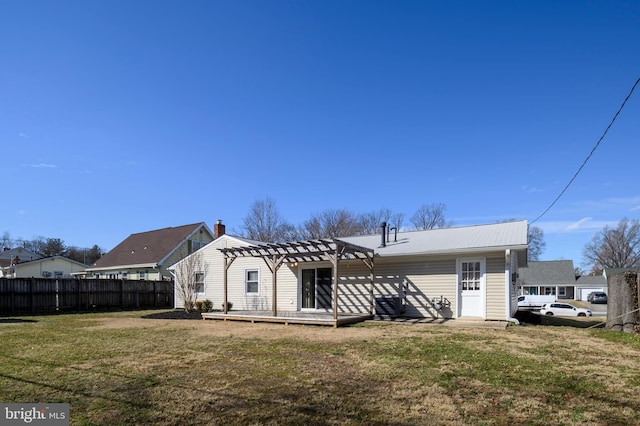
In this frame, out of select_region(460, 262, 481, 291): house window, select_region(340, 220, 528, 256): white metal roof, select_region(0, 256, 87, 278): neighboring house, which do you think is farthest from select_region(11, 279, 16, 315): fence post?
select_region(460, 262, 481, 291): house window

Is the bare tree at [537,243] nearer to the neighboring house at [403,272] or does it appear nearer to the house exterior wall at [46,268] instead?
the neighboring house at [403,272]

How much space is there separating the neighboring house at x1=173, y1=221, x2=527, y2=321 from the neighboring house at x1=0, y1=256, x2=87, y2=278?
21896mm

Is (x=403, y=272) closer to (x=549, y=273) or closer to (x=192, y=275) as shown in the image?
(x=192, y=275)

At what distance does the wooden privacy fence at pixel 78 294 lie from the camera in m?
17.6

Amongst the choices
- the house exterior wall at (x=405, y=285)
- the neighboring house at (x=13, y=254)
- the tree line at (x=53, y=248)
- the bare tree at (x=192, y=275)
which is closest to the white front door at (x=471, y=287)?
the house exterior wall at (x=405, y=285)

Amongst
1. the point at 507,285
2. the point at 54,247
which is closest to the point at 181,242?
the point at 507,285

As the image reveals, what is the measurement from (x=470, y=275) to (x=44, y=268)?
31824 mm

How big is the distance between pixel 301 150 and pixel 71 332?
558 inches

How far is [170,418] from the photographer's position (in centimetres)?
388

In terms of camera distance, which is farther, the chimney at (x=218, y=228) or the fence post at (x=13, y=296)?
the chimney at (x=218, y=228)

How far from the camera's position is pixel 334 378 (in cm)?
543

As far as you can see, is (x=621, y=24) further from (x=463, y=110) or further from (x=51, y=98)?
(x=51, y=98)

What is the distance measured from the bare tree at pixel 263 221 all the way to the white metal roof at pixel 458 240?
22.9 m
